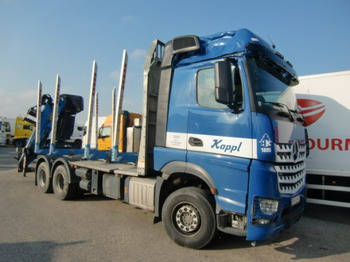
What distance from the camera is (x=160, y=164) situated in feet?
14.0

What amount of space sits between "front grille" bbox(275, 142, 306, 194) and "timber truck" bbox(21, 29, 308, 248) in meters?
0.01

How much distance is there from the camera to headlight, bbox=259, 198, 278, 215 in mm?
3297

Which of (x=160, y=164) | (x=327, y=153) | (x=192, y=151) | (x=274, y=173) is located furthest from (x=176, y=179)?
(x=327, y=153)

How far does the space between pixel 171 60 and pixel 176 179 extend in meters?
1.99

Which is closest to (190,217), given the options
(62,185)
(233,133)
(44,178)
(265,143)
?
(233,133)

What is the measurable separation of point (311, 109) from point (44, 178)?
7.43 meters

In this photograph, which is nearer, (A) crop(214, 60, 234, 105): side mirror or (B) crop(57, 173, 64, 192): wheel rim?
(A) crop(214, 60, 234, 105): side mirror

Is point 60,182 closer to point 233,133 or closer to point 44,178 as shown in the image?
point 44,178

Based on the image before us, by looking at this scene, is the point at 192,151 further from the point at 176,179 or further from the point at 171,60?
the point at 171,60

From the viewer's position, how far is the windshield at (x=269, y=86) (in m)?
3.52

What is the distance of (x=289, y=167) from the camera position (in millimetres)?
3615

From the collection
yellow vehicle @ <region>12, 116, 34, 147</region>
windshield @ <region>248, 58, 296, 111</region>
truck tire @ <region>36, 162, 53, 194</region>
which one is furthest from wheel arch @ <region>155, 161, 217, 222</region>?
yellow vehicle @ <region>12, 116, 34, 147</region>

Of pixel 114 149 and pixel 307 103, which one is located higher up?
pixel 307 103

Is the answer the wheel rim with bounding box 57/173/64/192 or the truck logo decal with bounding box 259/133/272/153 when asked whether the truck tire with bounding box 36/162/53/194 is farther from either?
the truck logo decal with bounding box 259/133/272/153
